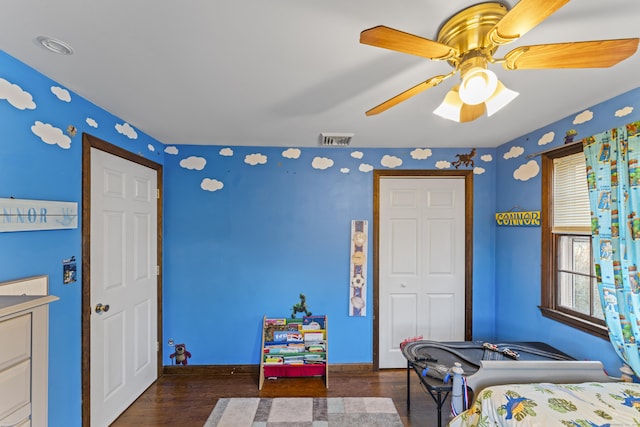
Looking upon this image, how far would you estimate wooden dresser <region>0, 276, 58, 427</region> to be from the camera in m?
0.95

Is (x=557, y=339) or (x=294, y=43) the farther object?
(x=557, y=339)

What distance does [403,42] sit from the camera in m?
0.96

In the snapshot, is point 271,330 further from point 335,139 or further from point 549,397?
point 549,397

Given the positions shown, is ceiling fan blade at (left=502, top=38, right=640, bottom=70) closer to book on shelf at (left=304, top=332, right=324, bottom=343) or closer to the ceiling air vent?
the ceiling air vent

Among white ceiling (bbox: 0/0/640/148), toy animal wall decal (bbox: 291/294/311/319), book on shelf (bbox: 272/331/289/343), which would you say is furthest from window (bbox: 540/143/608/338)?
book on shelf (bbox: 272/331/289/343)

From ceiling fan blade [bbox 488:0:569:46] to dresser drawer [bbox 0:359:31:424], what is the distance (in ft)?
6.14

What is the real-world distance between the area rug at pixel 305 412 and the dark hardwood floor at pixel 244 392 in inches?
3.2

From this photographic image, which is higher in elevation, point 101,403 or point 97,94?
point 97,94

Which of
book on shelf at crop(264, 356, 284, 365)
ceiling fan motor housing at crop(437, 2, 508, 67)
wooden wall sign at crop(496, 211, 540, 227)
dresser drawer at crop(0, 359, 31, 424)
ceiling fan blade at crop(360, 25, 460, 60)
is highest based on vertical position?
ceiling fan motor housing at crop(437, 2, 508, 67)

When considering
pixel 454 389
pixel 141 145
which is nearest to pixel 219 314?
pixel 141 145

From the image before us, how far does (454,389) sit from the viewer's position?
5.67 feet

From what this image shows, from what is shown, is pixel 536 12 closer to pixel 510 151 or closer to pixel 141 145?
pixel 510 151

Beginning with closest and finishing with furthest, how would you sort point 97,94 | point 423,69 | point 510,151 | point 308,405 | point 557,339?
point 423,69
point 97,94
point 557,339
point 308,405
point 510,151

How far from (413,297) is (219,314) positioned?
201 cm
